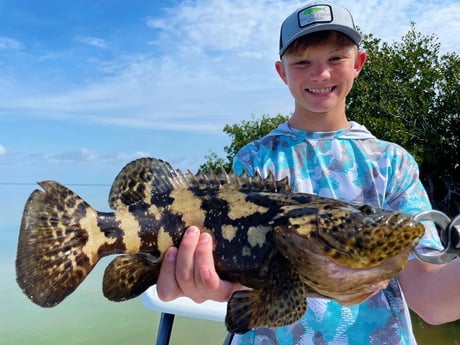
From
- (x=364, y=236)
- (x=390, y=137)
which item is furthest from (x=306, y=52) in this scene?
(x=390, y=137)

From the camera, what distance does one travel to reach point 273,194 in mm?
2268

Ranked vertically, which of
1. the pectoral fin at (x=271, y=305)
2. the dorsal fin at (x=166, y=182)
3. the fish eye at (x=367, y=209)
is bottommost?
the pectoral fin at (x=271, y=305)

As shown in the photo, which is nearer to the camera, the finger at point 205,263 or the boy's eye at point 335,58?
the finger at point 205,263

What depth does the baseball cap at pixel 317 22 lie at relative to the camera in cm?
279

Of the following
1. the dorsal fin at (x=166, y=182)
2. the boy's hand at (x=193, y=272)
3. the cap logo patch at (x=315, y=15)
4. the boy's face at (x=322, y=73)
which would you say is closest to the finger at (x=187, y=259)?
the boy's hand at (x=193, y=272)

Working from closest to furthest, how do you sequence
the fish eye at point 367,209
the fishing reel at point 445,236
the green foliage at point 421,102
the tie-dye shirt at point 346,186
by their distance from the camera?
the fishing reel at point 445,236, the fish eye at point 367,209, the tie-dye shirt at point 346,186, the green foliage at point 421,102

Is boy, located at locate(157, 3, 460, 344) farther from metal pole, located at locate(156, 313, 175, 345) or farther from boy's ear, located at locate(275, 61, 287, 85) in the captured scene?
metal pole, located at locate(156, 313, 175, 345)

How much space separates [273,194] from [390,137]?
60.1 feet

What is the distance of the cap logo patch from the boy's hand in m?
1.40

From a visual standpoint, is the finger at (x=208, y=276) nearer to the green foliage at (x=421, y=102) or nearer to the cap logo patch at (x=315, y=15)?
the cap logo patch at (x=315, y=15)

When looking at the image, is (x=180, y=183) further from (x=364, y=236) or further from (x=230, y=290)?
(x=364, y=236)

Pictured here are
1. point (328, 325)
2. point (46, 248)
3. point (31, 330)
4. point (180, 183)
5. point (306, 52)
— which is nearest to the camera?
point (46, 248)

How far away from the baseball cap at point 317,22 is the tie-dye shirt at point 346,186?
0.54m

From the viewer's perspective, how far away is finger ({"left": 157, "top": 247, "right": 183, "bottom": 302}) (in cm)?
220
